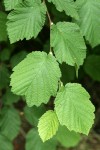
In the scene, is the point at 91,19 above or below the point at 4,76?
above

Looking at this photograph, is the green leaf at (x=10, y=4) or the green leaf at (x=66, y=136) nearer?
the green leaf at (x=10, y=4)

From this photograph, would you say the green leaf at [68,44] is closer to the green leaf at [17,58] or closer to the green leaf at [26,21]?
the green leaf at [26,21]

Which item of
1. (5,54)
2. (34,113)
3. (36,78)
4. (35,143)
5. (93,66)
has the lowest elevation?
(35,143)

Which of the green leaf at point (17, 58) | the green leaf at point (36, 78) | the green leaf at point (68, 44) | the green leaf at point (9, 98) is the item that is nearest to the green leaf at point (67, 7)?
the green leaf at point (68, 44)

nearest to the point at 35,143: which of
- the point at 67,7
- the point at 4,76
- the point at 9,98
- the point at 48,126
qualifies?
the point at 9,98

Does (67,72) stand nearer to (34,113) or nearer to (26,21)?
(34,113)

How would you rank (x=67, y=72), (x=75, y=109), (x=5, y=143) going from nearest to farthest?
(x=75, y=109), (x=5, y=143), (x=67, y=72)
